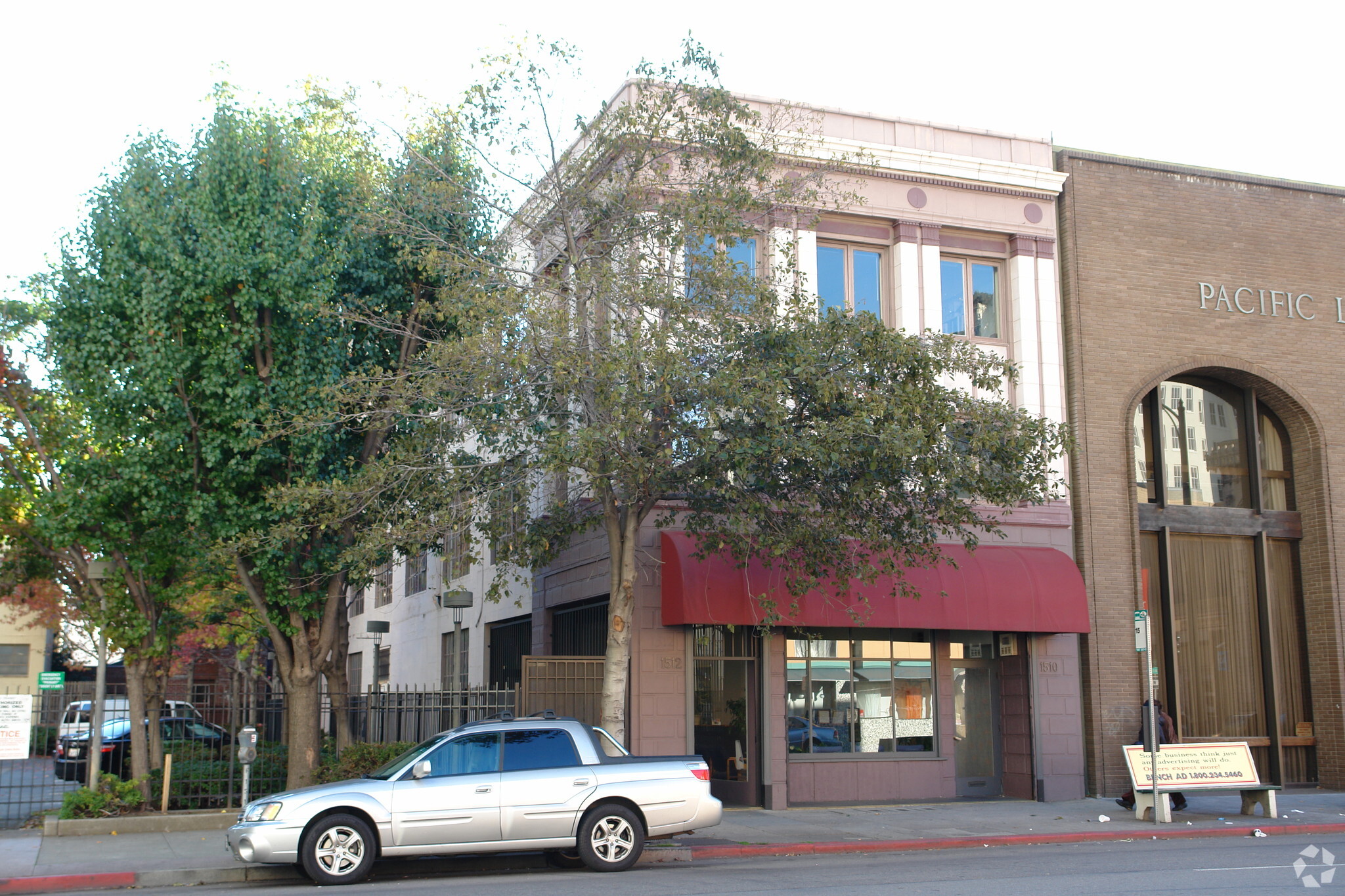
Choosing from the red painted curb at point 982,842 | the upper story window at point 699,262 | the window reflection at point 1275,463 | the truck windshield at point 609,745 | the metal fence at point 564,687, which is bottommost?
the red painted curb at point 982,842

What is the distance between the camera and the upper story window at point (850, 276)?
2178cm

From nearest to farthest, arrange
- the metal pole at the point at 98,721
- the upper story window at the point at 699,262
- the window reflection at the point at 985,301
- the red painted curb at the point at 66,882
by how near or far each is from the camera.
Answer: the red painted curb at the point at 66,882, the upper story window at the point at 699,262, the metal pole at the point at 98,721, the window reflection at the point at 985,301

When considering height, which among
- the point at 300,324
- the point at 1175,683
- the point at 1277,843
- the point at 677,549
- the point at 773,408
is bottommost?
the point at 1277,843

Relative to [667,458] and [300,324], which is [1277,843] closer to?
[667,458]

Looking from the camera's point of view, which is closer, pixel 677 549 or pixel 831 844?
pixel 831 844

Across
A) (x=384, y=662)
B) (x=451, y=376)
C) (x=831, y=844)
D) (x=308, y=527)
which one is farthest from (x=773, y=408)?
(x=384, y=662)

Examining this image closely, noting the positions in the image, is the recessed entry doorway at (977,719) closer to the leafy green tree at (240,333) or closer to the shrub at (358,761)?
the shrub at (358,761)

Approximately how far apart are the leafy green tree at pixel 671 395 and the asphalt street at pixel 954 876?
11.1 feet

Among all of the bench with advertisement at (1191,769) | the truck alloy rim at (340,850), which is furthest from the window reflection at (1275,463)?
the truck alloy rim at (340,850)

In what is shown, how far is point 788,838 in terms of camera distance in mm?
16016

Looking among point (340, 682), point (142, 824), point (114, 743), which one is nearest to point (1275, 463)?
point (340, 682)

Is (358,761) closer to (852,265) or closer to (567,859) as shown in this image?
(567,859)

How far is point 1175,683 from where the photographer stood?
22.8 metres

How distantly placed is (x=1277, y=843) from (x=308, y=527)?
13654 millimetres
